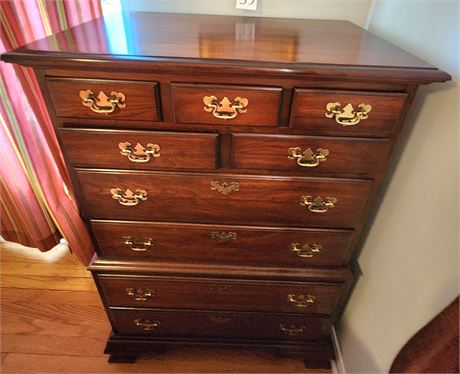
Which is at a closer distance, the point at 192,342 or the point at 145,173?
the point at 145,173

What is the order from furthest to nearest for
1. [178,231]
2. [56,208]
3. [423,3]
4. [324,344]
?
[56,208]
[324,344]
[178,231]
[423,3]

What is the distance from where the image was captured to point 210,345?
119 cm

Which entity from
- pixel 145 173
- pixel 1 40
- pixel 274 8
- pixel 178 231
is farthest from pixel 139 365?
pixel 274 8

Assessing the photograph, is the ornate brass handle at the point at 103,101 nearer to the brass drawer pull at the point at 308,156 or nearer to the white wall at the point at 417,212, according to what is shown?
the brass drawer pull at the point at 308,156

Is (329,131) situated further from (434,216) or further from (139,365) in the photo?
(139,365)

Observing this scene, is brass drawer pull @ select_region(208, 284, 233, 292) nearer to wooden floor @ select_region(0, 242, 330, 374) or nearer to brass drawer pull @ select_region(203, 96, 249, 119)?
wooden floor @ select_region(0, 242, 330, 374)

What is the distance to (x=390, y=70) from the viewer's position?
614mm

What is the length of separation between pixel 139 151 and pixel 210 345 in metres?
0.87

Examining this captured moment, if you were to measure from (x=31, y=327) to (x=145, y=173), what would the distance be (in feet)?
3.62

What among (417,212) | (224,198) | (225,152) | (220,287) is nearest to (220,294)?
(220,287)

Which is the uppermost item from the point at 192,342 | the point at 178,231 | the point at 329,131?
the point at 329,131

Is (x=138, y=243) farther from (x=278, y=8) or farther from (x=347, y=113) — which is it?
(x=278, y=8)

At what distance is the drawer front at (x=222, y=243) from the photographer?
0.89 m

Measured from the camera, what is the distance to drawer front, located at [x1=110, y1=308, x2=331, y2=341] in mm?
1095
